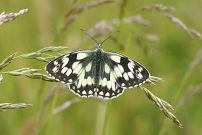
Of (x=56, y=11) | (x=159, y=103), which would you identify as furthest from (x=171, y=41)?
(x=159, y=103)

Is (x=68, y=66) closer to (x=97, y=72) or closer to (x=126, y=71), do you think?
(x=97, y=72)

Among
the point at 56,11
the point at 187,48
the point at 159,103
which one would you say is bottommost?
the point at 159,103

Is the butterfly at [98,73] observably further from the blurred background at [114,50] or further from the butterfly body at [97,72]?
the blurred background at [114,50]

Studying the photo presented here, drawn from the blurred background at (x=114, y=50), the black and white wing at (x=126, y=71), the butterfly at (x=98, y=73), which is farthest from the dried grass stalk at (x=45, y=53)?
the blurred background at (x=114, y=50)

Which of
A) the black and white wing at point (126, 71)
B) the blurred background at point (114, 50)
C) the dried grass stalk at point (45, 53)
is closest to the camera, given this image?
the dried grass stalk at point (45, 53)

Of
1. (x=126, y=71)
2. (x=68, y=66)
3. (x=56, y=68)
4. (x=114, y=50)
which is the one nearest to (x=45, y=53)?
(x=56, y=68)

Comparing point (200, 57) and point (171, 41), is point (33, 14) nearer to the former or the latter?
point (171, 41)

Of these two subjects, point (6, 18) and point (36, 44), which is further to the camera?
point (36, 44)
